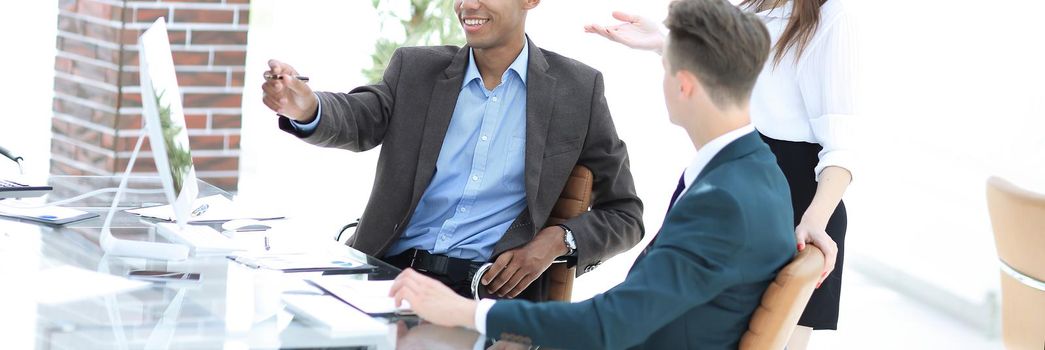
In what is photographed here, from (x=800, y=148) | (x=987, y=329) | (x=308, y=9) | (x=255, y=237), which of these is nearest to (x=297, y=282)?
(x=255, y=237)

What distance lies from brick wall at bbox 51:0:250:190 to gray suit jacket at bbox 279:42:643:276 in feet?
4.84

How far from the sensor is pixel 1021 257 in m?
2.62

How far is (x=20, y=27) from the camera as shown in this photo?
584 centimetres

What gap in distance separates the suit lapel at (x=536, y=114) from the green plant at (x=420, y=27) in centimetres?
293

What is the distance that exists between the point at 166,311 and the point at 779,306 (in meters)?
0.92

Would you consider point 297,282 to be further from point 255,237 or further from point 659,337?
point 659,337

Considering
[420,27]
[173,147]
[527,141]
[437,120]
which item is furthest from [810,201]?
[420,27]

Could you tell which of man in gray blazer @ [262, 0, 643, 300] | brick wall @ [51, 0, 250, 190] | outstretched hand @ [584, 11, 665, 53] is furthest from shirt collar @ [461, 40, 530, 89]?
brick wall @ [51, 0, 250, 190]

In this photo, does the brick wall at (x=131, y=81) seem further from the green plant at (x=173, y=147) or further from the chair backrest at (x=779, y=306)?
the chair backrest at (x=779, y=306)

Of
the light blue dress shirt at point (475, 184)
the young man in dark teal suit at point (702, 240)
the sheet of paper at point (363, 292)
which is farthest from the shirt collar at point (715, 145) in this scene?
the light blue dress shirt at point (475, 184)

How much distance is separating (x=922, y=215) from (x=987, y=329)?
80 centimetres

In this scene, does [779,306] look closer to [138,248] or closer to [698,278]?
[698,278]

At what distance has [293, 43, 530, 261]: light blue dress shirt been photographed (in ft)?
9.00

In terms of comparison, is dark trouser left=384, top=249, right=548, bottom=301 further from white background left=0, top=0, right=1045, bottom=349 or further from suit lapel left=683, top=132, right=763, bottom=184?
white background left=0, top=0, right=1045, bottom=349
